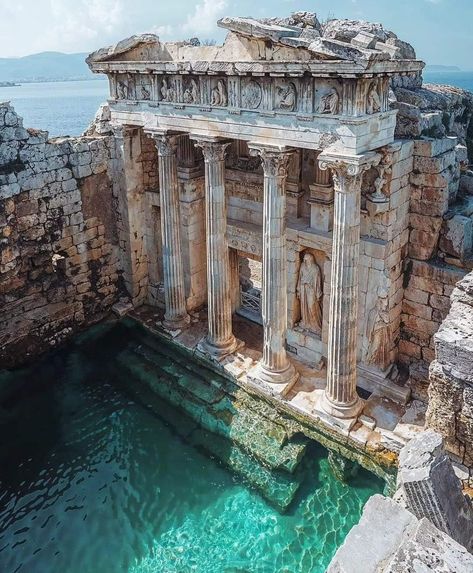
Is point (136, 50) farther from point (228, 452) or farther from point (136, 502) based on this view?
point (136, 502)

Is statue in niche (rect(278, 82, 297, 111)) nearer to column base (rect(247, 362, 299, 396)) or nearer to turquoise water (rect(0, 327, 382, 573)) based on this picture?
column base (rect(247, 362, 299, 396))

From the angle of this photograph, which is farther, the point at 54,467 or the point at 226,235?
the point at 226,235

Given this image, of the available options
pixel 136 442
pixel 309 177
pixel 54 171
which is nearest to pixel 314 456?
pixel 136 442

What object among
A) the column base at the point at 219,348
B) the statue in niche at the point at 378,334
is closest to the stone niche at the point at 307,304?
the statue in niche at the point at 378,334

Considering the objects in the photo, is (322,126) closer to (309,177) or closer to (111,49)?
(309,177)

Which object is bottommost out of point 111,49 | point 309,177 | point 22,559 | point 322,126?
point 22,559

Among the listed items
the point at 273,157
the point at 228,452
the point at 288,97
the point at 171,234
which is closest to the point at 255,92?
the point at 288,97
